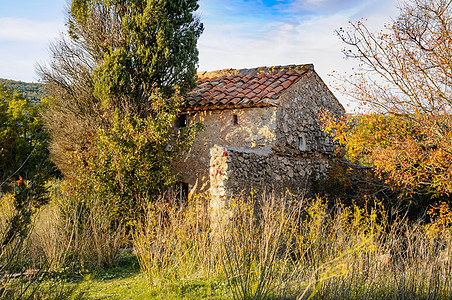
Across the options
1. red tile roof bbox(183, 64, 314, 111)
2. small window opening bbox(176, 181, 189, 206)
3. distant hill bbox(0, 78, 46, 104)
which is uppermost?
distant hill bbox(0, 78, 46, 104)

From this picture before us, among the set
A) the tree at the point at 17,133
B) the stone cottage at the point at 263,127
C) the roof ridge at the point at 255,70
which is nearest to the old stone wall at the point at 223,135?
the stone cottage at the point at 263,127

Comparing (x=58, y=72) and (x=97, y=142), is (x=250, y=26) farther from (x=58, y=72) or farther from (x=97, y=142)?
(x=58, y=72)

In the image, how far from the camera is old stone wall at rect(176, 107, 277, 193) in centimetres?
1012

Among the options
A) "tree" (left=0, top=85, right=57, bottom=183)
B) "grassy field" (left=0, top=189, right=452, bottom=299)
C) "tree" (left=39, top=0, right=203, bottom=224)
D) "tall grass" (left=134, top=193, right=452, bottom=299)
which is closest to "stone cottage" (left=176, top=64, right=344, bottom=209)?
"tree" (left=39, top=0, right=203, bottom=224)

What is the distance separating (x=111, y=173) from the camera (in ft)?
31.0

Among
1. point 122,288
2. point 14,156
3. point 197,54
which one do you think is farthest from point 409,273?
point 14,156

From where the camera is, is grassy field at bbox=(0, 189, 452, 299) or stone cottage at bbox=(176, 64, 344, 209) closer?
grassy field at bbox=(0, 189, 452, 299)

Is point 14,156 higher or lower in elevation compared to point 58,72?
lower

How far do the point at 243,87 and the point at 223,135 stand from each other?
175 cm

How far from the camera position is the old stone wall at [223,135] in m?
10.1

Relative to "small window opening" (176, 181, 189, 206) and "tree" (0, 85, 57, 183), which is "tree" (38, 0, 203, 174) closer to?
"small window opening" (176, 181, 189, 206)

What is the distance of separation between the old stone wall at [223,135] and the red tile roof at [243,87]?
0.25 metres

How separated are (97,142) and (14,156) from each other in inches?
342

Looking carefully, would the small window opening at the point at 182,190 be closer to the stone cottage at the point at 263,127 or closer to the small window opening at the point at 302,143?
the stone cottage at the point at 263,127
